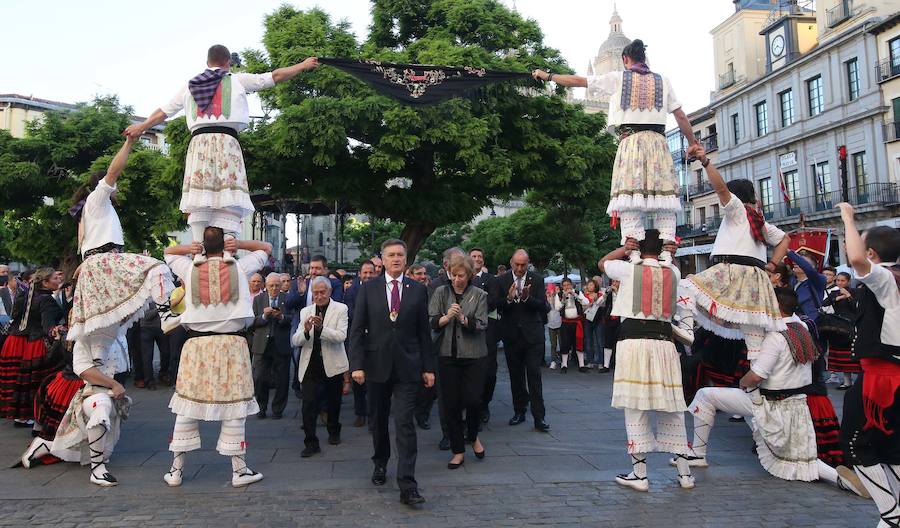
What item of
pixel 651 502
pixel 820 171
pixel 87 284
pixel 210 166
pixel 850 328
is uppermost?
pixel 820 171

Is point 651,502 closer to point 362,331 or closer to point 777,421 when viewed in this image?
point 777,421

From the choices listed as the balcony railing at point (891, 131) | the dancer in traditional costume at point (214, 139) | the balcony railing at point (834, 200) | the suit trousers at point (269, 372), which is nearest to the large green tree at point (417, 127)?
the suit trousers at point (269, 372)

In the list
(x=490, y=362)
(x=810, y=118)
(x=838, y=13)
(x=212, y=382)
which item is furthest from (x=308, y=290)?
(x=838, y=13)

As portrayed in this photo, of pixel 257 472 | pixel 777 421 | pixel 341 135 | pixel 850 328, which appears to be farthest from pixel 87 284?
pixel 850 328

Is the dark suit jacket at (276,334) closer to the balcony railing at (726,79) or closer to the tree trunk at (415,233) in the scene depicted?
the tree trunk at (415,233)

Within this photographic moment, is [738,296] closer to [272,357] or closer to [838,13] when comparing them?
[272,357]

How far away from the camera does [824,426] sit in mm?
5926

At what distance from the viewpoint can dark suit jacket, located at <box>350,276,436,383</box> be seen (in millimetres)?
5402

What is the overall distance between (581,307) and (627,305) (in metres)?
8.39

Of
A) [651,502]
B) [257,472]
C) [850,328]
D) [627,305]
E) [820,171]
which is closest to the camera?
[651,502]

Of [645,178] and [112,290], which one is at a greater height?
[645,178]

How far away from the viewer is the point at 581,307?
45.2 ft

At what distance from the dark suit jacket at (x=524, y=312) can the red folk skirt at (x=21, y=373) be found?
5.25 meters

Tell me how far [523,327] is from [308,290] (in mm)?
3028
